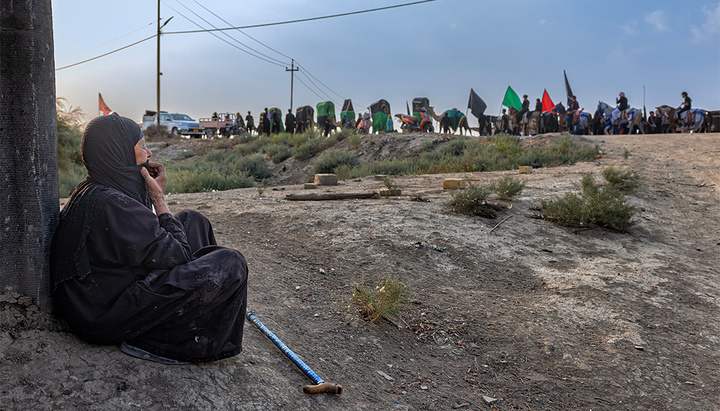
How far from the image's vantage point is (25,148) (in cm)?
261

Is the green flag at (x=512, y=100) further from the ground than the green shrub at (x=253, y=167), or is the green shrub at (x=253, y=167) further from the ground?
the green flag at (x=512, y=100)

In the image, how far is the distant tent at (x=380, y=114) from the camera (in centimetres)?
2828

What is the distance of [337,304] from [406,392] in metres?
1.26

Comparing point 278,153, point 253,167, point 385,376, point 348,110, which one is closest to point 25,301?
point 385,376

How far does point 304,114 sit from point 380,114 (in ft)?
15.4

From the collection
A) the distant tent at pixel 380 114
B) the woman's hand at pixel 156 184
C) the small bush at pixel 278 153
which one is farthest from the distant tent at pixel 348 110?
the woman's hand at pixel 156 184

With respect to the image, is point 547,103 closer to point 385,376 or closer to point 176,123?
point 176,123

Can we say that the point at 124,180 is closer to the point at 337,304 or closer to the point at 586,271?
the point at 337,304

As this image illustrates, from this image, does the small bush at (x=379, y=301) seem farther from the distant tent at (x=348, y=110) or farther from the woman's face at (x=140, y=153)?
the distant tent at (x=348, y=110)

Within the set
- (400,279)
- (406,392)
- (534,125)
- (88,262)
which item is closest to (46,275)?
(88,262)

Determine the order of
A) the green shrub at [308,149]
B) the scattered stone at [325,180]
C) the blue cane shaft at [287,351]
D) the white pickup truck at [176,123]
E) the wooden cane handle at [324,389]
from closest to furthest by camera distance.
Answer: the wooden cane handle at [324,389] → the blue cane shaft at [287,351] → the scattered stone at [325,180] → the green shrub at [308,149] → the white pickup truck at [176,123]

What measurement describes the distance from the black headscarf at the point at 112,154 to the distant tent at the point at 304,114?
2774cm

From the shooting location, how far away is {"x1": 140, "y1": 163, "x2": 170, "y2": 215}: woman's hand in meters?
2.79

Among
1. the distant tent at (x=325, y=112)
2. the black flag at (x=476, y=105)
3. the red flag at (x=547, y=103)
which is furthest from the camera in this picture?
the distant tent at (x=325, y=112)
